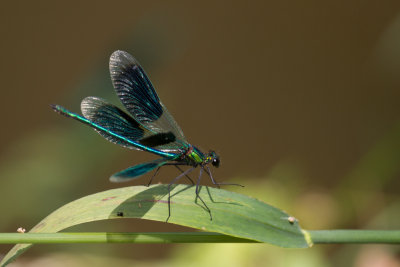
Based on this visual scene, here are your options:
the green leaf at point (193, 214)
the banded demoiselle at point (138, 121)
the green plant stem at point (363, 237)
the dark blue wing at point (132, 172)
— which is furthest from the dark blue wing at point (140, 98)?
the green plant stem at point (363, 237)

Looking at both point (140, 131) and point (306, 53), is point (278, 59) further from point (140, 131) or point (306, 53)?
point (140, 131)

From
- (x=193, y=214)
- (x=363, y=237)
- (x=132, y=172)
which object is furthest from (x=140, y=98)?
(x=363, y=237)

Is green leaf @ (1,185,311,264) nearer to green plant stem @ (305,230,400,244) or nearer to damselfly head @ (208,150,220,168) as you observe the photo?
green plant stem @ (305,230,400,244)

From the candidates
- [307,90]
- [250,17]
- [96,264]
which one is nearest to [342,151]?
[307,90]

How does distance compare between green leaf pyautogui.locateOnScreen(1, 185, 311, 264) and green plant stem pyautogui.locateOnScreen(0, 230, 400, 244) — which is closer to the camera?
green plant stem pyautogui.locateOnScreen(0, 230, 400, 244)

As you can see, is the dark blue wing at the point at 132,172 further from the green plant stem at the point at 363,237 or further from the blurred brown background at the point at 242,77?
the blurred brown background at the point at 242,77

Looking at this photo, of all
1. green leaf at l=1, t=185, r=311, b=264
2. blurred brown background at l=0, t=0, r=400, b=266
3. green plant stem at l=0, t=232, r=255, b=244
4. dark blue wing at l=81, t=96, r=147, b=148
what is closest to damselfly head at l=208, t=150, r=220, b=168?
dark blue wing at l=81, t=96, r=147, b=148

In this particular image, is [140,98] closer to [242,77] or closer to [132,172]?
[132,172]
